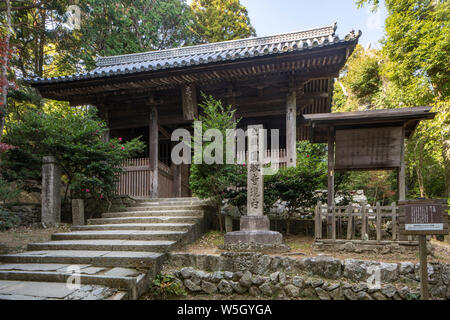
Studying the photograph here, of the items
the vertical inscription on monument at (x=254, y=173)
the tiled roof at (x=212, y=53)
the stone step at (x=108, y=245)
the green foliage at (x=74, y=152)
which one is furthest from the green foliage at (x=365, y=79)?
the stone step at (x=108, y=245)

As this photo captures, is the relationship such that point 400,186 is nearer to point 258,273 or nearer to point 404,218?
point 404,218

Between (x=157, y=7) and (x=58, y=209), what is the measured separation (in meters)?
15.1

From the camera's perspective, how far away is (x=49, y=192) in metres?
8.00

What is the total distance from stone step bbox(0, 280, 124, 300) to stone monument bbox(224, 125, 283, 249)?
8.06 feet

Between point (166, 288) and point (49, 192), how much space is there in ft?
17.9

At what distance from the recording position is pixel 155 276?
476cm

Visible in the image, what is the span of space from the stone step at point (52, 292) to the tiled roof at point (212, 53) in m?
6.21

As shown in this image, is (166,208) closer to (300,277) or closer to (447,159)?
(300,277)

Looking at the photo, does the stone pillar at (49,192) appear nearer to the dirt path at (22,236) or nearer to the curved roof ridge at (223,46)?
the dirt path at (22,236)

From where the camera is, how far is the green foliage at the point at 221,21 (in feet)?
70.7

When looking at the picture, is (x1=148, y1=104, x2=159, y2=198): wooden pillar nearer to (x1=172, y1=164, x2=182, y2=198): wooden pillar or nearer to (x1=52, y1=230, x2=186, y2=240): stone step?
(x1=172, y1=164, x2=182, y2=198): wooden pillar

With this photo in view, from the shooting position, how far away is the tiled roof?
7.73m

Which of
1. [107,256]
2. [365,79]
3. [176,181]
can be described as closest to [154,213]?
[107,256]

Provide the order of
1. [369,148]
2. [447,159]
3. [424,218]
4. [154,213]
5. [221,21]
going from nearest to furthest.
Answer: [424,218] < [369,148] < [154,213] < [447,159] < [221,21]
